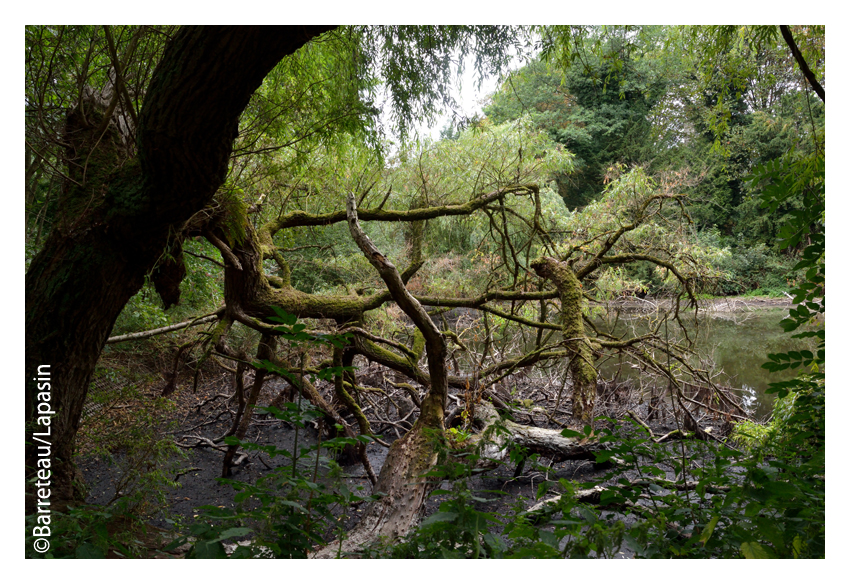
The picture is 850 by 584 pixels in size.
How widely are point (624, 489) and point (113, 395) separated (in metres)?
3.02

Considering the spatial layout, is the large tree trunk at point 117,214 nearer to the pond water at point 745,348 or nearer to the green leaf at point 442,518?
the green leaf at point 442,518

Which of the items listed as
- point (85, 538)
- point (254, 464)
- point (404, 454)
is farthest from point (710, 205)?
point (85, 538)

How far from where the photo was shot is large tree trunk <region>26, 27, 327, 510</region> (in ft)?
5.49

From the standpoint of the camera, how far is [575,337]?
3484 mm

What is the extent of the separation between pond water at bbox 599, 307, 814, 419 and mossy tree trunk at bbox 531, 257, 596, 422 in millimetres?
1435

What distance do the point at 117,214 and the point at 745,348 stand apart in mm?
6774

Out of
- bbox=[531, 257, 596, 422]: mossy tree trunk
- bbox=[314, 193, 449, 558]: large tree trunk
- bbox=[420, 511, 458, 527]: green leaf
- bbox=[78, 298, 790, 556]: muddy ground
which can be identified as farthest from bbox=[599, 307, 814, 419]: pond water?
bbox=[420, 511, 458, 527]: green leaf

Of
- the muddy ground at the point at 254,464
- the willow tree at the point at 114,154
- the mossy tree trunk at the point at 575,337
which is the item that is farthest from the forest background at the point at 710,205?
the willow tree at the point at 114,154

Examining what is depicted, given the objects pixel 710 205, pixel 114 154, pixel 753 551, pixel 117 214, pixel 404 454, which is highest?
pixel 710 205

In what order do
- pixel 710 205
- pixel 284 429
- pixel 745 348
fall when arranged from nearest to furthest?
pixel 710 205
pixel 284 429
pixel 745 348

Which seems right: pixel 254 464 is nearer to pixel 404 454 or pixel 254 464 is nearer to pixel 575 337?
pixel 404 454

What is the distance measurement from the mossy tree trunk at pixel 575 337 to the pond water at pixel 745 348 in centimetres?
144

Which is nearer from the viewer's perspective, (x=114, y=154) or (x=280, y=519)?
(x=280, y=519)
